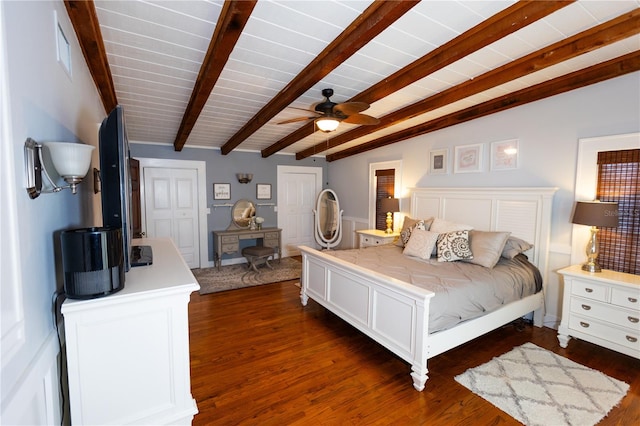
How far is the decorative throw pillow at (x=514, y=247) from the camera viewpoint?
3.17 metres

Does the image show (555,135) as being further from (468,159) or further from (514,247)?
(514,247)

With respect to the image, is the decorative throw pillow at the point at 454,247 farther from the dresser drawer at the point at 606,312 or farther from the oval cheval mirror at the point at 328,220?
the oval cheval mirror at the point at 328,220

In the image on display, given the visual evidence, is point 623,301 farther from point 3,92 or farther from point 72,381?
point 3,92

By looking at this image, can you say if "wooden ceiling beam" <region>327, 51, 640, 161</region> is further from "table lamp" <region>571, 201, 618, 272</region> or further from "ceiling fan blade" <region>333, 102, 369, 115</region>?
"ceiling fan blade" <region>333, 102, 369, 115</region>

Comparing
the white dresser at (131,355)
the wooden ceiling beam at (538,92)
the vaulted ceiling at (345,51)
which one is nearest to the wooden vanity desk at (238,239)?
the vaulted ceiling at (345,51)

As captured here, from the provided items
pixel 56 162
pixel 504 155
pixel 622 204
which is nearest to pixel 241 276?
pixel 56 162

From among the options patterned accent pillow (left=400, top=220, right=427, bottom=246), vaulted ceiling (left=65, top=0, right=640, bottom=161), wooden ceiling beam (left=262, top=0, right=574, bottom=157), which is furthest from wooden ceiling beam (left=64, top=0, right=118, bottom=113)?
patterned accent pillow (left=400, top=220, right=427, bottom=246)

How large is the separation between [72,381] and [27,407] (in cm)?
28

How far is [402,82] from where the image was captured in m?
2.77

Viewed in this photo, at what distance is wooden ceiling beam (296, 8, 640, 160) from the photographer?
2.04 meters

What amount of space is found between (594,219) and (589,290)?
63 cm

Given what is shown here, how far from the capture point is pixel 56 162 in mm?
1145

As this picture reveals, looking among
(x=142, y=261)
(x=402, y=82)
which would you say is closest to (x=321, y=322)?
(x=142, y=261)

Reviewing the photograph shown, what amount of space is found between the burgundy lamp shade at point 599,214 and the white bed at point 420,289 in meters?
0.45
